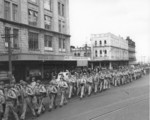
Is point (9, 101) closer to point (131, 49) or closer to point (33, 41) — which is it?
point (33, 41)

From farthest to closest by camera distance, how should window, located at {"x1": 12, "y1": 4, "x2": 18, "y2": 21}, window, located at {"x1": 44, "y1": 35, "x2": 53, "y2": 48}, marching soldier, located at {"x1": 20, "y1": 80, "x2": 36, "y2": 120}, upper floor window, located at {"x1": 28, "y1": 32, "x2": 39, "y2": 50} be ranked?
window, located at {"x1": 44, "y1": 35, "x2": 53, "y2": 48} < upper floor window, located at {"x1": 28, "y1": 32, "x2": 39, "y2": 50} < window, located at {"x1": 12, "y1": 4, "x2": 18, "y2": 21} < marching soldier, located at {"x1": 20, "y1": 80, "x2": 36, "y2": 120}

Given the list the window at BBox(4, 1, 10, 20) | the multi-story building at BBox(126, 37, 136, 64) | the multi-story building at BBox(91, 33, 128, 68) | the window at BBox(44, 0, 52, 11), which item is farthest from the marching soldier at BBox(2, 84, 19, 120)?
the multi-story building at BBox(126, 37, 136, 64)

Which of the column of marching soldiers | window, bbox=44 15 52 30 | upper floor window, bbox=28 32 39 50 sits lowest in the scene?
A: the column of marching soldiers

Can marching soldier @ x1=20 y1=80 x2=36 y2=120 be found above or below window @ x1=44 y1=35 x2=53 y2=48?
below

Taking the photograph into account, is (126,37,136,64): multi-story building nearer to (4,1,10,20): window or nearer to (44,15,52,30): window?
(44,15,52,30): window

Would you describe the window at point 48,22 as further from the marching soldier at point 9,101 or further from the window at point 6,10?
the marching soldier at point 9,101

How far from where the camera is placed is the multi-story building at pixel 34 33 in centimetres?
2480

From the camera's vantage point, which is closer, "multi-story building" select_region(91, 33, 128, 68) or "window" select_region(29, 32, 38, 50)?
"window" select_region(29, 32, 38, 50)

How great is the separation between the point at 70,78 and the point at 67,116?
18.8ft

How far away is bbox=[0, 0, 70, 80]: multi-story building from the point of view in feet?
81.4

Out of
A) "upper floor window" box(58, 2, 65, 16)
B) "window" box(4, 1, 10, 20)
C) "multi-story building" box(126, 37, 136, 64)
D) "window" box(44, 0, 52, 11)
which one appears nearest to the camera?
"window" box(4, 1, 10, 20)

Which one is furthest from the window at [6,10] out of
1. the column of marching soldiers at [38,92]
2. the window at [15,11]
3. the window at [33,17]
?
the column of marching soldiers at [38,92]

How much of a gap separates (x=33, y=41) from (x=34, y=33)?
1153 millimetres

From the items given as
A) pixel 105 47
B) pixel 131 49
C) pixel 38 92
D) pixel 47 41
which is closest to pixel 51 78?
pixel 47 41
